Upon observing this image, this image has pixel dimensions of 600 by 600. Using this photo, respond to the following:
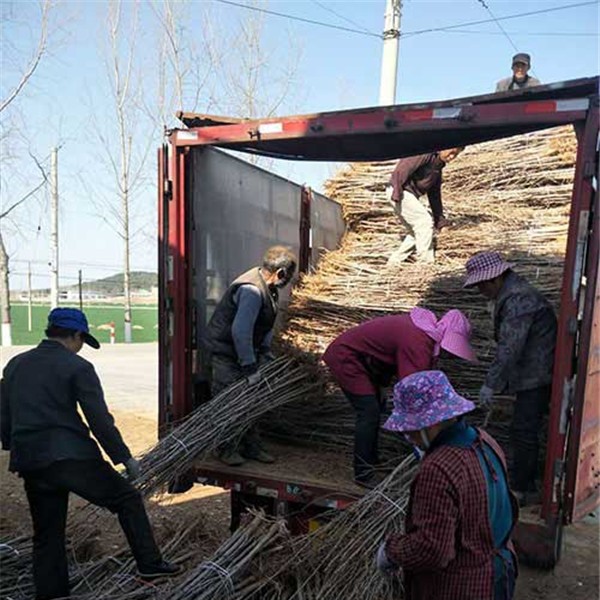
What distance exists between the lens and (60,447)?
127 inches

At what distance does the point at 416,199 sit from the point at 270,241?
131 cm

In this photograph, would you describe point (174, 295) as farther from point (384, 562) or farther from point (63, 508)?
point (384, 562)

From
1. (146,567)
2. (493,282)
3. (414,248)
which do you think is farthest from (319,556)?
(414,248)

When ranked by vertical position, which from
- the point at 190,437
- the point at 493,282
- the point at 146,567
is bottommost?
the point at 146,567

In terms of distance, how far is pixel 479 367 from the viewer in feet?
13.5

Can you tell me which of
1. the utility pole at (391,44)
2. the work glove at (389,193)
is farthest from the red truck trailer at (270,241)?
the utility pole at (391,44)

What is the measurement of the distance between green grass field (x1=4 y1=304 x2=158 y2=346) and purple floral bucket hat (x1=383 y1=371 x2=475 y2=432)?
16248 mm

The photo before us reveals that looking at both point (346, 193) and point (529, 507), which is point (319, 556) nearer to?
point (529, 507)

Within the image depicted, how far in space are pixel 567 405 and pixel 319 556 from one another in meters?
1.38

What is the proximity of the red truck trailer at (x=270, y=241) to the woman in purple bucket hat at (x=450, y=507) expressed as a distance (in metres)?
1.17

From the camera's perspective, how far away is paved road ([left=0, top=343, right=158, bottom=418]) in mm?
9469

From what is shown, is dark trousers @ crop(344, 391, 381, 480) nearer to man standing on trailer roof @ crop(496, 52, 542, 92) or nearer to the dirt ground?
the dirt ground

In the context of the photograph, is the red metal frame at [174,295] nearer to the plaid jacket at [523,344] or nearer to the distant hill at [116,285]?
the plaid jacket at [523,344]

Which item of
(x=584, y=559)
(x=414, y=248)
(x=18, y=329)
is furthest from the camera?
(x=18, y=329)
